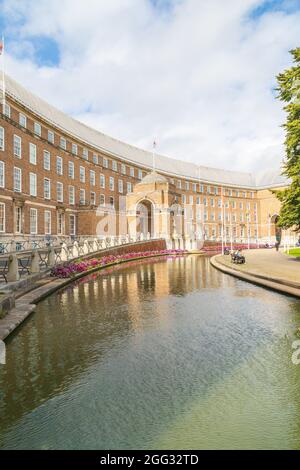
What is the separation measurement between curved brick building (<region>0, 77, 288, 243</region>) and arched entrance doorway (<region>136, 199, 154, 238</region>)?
0.29m

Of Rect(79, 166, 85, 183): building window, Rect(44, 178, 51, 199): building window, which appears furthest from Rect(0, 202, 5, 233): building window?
Rect(79, 166, 85, 183): building window

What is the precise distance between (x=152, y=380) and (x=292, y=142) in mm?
26566

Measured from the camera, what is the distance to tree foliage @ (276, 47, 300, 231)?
2659cm

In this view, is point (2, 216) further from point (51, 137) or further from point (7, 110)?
point (51, 137)

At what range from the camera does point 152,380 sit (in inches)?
211

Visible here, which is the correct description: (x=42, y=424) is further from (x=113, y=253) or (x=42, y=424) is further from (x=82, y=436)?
(x=113, y=253)

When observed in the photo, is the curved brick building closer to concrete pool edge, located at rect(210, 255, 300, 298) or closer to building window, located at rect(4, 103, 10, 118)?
building window, located at rect(4, 103, 10, 118)

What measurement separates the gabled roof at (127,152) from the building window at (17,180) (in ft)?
24.7

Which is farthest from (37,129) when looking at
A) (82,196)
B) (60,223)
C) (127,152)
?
(127,152)

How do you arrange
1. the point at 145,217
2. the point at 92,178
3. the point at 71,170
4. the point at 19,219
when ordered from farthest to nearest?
1. the point at 145,217
2. the point at 92,178
3. the point at 71,170
4. the point at 19,219

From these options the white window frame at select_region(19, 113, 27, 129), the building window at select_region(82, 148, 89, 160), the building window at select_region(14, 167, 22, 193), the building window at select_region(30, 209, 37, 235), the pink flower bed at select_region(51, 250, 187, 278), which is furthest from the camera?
the building window at select_region(82, 148, 89, 160)

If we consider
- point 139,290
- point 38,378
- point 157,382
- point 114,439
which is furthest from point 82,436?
point 139,290

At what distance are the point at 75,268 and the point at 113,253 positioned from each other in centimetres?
1431

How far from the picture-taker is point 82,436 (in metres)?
3.85
